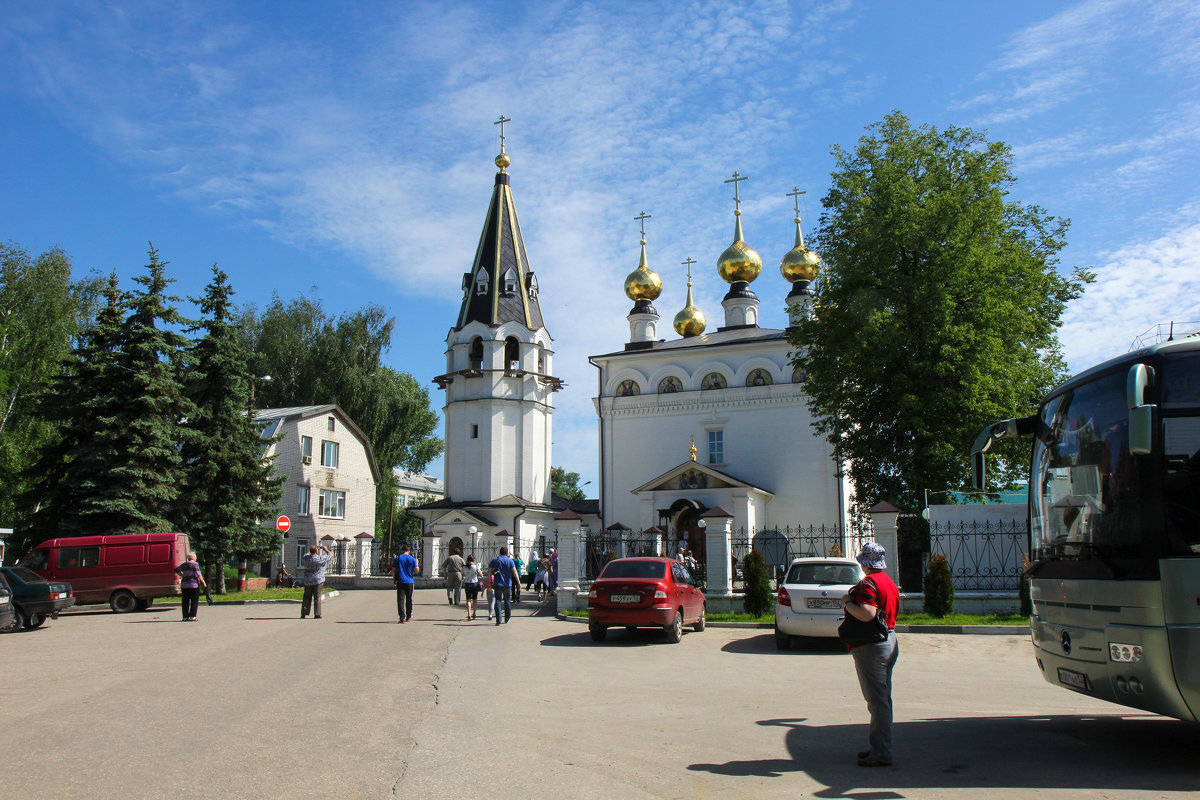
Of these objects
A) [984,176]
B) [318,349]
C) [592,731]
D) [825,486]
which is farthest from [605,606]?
[318,349]

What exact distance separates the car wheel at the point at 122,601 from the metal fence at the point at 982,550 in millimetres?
18719

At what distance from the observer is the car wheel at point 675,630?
14.2 m

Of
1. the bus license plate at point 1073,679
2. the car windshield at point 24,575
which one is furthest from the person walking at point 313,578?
the bus license plate at point 1073,679

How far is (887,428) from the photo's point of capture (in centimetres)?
2467

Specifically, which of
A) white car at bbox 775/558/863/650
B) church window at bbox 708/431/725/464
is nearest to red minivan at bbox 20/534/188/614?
white car at bbox 775/558/863/650

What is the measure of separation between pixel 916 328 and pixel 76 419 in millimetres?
23592

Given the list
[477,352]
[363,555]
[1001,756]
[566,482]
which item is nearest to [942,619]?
[1001,756]

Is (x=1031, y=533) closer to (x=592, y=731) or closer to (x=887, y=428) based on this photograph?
(x=592, y=731)

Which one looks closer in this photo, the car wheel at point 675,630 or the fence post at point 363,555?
the car wheel at point 675,630

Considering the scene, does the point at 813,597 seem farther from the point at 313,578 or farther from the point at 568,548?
the point at 313,578

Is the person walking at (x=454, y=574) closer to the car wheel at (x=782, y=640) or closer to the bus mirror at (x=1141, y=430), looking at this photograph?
the car wheel at (x=782, y=640)

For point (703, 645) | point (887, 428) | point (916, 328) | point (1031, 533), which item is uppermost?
point (916, 328)

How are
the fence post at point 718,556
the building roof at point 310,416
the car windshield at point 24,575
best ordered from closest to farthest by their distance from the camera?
the car windshield at point 24,575 < the fence post at point 718,556 < the building roof at point 310,416

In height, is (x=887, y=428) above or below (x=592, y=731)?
above
